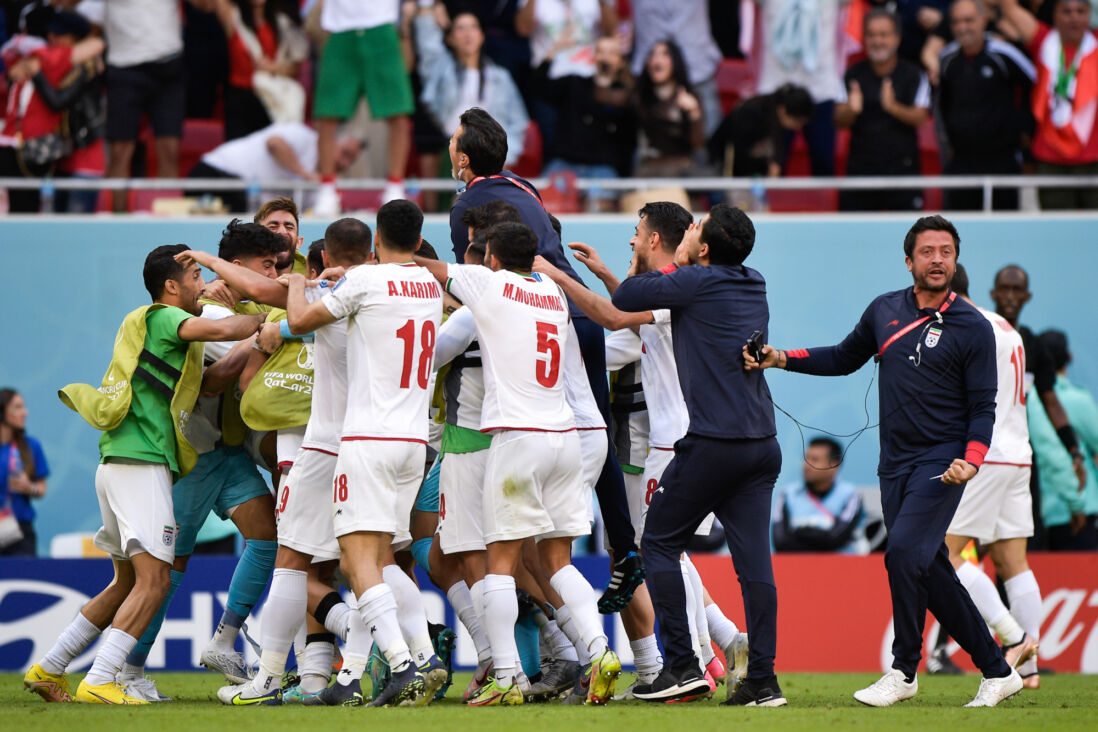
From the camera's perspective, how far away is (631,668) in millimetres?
12203

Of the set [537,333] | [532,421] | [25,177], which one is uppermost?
[25,177]

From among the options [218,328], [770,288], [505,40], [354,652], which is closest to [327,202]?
[505,40]

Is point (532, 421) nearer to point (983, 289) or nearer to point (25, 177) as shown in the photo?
point (983, 289)

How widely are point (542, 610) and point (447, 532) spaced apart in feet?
3.07

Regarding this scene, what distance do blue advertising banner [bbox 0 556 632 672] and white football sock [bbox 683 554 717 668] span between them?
296cm

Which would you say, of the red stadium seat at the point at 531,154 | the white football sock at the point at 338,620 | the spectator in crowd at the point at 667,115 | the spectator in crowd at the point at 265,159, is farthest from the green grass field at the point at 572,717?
the red stadium seat at the point at 531,154

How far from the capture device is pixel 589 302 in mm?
7996

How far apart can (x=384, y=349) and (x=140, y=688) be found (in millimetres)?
2754

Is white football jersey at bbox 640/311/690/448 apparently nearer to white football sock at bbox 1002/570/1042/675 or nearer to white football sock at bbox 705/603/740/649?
white football sock at bbox 705/603/740/649

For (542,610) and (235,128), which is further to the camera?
(235,128)

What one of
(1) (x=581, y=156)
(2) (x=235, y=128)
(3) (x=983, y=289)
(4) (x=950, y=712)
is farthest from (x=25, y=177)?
(4) (x=950, y=712)

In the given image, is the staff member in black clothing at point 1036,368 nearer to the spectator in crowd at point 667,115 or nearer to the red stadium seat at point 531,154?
the spectator in crowd at point 667,115

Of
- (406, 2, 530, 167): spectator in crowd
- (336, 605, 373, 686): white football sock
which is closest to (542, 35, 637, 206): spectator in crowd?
(406, 2, 530, 167): spectator in crowd

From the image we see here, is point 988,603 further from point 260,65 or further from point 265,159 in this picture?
point 260,65
